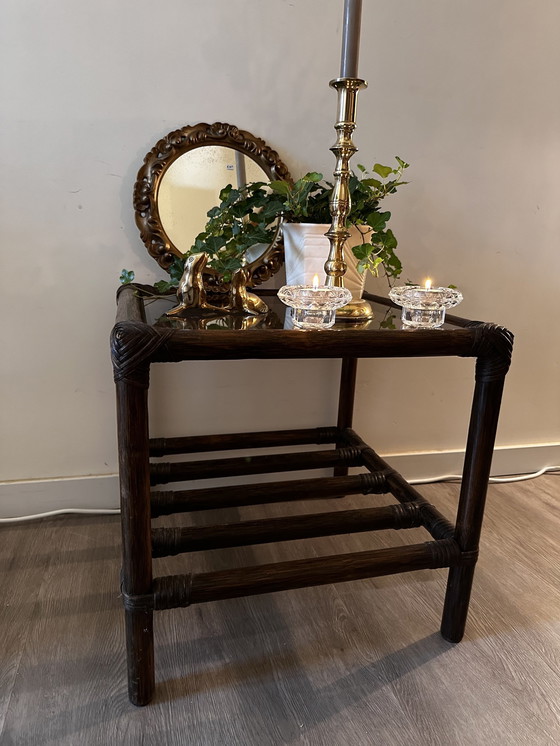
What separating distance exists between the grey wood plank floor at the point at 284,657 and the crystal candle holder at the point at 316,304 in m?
0.50

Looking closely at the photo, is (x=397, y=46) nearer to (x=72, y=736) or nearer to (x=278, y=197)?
(x=278, y=197)

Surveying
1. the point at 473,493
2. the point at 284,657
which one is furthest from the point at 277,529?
the point at 473,493

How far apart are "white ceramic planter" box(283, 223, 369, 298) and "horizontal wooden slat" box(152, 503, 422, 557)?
1.23 ft

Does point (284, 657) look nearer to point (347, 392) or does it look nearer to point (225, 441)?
point (225, 441)

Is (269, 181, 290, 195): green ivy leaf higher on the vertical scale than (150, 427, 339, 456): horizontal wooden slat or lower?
higher

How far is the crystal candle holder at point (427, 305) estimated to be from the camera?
804 millimetres

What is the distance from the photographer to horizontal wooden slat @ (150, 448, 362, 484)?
3.32ft

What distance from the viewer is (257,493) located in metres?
0.95

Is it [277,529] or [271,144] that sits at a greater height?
[271,144]

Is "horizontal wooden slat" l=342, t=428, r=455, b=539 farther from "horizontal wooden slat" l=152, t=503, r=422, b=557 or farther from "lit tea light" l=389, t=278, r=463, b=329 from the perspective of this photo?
"lit tea light" l=389, t=278, r=463, b=329

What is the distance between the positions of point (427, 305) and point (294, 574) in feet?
1.43

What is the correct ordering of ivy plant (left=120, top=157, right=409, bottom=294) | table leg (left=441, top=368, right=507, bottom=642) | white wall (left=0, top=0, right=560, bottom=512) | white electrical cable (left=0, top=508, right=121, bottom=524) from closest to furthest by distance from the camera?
table leg (left=441, top=368, right=507, bottom=642)
ivy plant (left=120, top=157, right=409, bottom=294)
white wall (left=0, top=0, right=560, bottom=512)
white electrical cable (left=0, top=508, right=121, bottom=524)

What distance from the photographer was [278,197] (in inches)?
37.5

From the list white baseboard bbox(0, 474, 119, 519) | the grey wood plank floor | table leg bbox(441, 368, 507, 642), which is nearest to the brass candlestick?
table leg bbox(441, 368, 507, 642)
